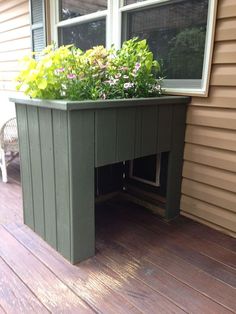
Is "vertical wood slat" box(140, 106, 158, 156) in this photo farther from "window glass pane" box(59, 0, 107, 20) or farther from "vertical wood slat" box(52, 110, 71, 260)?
"window glass pane" box(59, 0, 107, 20)

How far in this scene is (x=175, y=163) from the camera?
233cm

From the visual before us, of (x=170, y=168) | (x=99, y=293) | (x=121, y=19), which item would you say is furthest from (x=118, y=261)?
(x=121, y=19)

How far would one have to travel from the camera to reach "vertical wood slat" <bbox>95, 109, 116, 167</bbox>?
1698mm

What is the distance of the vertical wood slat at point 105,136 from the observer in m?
1.70

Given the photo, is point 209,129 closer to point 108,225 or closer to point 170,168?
point 170,168

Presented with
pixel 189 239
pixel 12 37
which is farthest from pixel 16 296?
pixel 12 37

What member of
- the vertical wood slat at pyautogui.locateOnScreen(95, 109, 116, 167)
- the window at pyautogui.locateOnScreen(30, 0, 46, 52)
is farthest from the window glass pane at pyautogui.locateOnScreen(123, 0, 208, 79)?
the window at pyautogui.locateOnScreen(30, 0, 46, 52)

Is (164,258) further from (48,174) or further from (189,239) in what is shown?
(48,174)

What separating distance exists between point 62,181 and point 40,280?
0.58 m

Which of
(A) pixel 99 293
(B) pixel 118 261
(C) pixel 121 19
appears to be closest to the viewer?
(A) pixel 99 293

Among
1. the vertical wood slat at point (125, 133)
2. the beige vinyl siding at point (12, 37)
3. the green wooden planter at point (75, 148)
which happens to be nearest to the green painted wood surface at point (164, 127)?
the green wooden planter at point (75, 148)

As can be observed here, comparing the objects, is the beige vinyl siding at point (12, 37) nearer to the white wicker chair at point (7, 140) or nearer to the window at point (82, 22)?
the window at point (82, 22)

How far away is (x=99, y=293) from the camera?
155 cm

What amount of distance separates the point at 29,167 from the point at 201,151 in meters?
1.31
